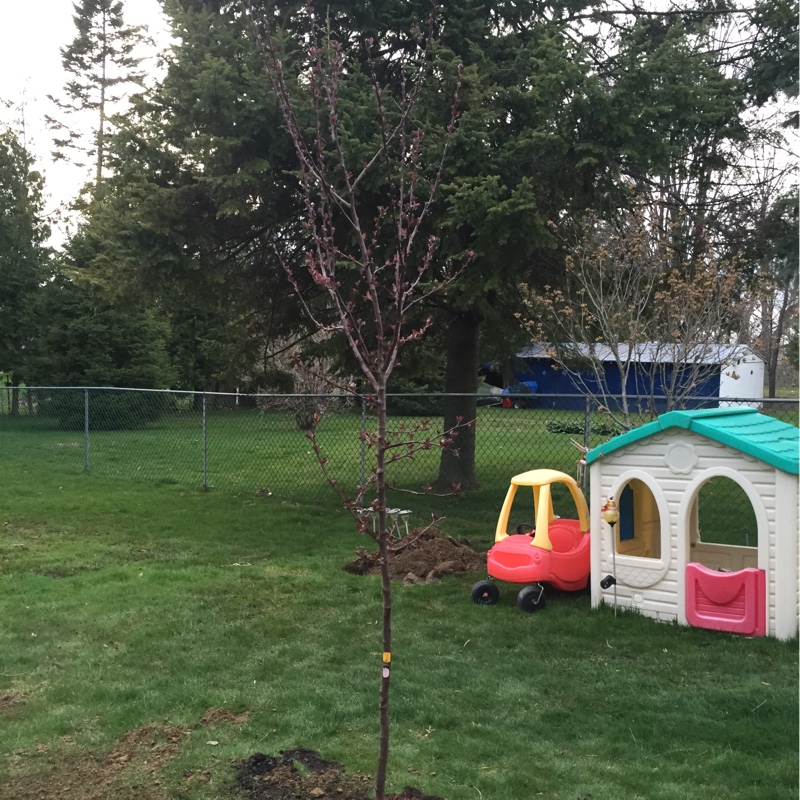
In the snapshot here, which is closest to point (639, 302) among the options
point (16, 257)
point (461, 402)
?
point (461, 402)

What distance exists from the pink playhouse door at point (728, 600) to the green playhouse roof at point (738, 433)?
74 cm

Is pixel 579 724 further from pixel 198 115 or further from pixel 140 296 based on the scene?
pixel 140 296

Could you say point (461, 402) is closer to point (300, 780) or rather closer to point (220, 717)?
point (220, 717)

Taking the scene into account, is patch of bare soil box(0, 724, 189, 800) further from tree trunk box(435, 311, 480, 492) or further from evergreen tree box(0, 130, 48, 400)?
evergreen tree box(0, 130, 48, 400)

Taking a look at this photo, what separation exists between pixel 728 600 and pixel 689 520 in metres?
0.58

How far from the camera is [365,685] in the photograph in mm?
4336

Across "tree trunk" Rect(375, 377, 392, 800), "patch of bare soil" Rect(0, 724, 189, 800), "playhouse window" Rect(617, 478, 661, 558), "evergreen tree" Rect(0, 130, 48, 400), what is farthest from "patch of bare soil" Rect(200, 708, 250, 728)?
"evergreen tree" Rect(0, 130, 48, 400)

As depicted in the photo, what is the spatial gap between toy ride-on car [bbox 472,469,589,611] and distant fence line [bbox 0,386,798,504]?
3164mm

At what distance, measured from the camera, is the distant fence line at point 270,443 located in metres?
11.2

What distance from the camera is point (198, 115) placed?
8.58m

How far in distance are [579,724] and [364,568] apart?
129 inches

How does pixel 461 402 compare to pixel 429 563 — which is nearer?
pixel 429 563

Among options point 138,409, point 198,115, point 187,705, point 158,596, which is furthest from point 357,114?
point 138,409

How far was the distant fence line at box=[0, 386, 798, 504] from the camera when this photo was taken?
36.9 feet
